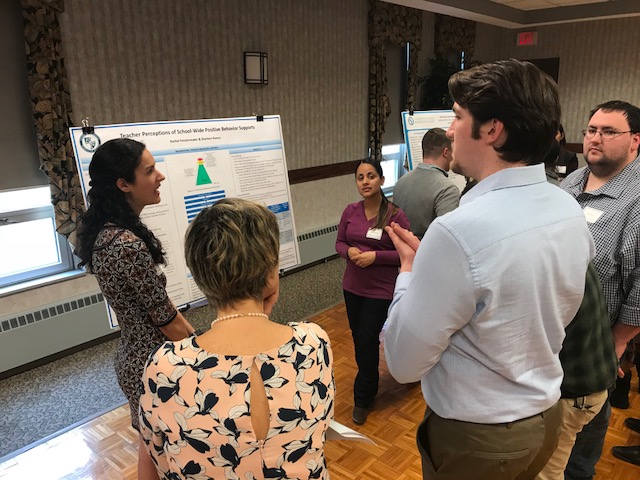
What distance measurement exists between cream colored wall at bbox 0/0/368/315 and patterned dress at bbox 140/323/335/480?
288 cm

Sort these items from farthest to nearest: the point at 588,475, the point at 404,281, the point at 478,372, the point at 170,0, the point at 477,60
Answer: the point at 477,60
the point at 170,0
the point at 588,475
the point at 404,281
the point at 478,372

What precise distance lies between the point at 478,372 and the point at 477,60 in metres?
7.75

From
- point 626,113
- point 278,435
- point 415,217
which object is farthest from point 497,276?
point 415,217

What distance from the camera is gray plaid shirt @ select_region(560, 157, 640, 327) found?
1746mm

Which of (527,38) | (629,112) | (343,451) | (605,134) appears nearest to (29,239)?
(343,451)

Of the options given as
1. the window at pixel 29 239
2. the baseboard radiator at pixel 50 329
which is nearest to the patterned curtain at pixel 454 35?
the window at pixel 29 239

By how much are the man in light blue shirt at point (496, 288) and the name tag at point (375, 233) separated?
4.72 feet

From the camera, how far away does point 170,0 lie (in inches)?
153

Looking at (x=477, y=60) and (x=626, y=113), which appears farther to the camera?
(x=477, y=60)

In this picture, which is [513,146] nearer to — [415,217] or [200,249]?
[200,249]

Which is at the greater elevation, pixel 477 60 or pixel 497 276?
pixel 477 60

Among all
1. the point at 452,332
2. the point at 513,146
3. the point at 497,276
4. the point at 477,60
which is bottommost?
the point at 452,332

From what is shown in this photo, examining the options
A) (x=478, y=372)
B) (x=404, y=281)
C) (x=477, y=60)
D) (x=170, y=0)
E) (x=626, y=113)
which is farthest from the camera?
(x=477, y=60)

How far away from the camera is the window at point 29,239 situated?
3340 mm
